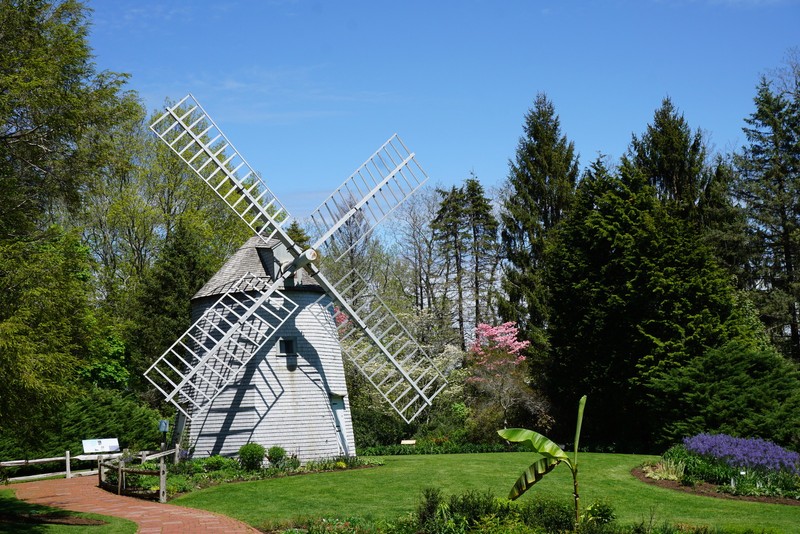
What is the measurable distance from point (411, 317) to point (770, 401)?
19521mm

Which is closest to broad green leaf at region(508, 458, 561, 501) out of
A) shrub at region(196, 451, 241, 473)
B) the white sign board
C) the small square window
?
shrub at region(196, 451, 241, 473)

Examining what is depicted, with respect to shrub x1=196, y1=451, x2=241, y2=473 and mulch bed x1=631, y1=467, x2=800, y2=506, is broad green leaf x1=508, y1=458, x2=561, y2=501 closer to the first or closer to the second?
mulch bed x1=631, y1=467, x2=800, y2=506

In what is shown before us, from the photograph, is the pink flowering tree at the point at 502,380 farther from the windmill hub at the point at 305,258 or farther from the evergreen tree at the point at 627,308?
the windmill hub at the point at 305,258

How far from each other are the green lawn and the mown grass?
216 cm

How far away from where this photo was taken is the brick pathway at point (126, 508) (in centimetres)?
1392

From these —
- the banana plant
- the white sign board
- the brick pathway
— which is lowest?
the brick pathway

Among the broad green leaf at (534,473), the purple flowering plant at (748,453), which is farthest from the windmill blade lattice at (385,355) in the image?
the broad green leaf at (534,473)

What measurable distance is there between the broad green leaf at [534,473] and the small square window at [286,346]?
12.0m

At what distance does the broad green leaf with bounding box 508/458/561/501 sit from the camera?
11.9 m

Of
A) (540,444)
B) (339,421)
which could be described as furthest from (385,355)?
(540,444)

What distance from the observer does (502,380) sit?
1212 inches

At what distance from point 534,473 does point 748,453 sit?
833cm

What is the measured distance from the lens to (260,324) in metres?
22.8

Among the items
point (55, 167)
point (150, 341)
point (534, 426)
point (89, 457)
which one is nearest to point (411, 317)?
point (534, 426)
